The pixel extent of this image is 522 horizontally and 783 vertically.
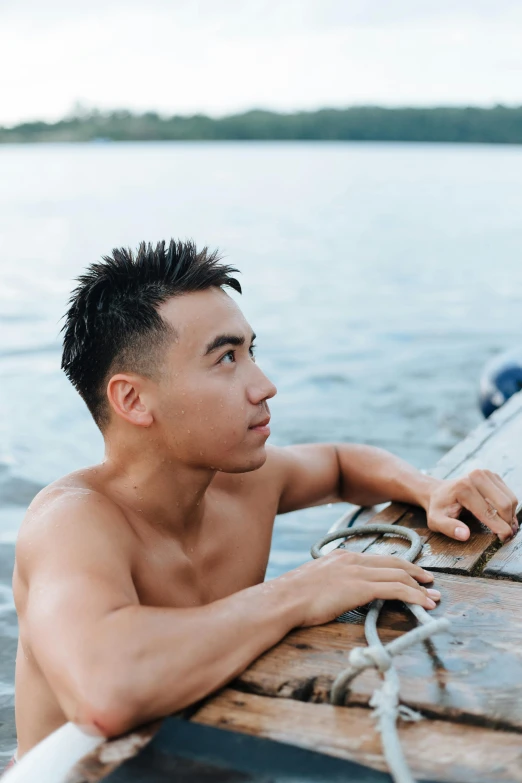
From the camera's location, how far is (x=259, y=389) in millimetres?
2357

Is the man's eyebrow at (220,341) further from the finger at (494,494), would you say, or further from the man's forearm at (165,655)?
the finger at (494,494)

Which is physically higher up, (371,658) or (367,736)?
(371,658)

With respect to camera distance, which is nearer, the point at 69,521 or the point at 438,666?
the point at 438,666

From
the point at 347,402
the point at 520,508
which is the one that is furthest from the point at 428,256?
the point at 520,508

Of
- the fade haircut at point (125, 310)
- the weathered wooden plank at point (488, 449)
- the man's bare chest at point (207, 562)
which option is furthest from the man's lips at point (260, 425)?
the weathered wooden plank at point (488, 449)

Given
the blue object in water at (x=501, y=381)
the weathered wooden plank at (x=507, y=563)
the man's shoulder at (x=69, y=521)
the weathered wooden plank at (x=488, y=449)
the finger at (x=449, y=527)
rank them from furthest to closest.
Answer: the blue object in water at (x=501, y=381)
the weathered wooden plank at (x=488, y=449)
the finger at (x=449, y=527)
the weathered wooden plank at (x=507, y=563)
the man's shoulder at (x=69, y=521)

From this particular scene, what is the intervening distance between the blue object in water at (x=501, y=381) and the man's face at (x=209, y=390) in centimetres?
477

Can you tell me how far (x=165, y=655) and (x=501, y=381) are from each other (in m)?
5.44

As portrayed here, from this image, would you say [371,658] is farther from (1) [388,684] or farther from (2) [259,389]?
(2) [259,389]

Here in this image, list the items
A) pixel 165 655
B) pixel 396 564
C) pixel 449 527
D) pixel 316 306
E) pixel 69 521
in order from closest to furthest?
pixel 165 655, pixel 69 521, pixel 396 564, pixel 449 527, pixel 316 306

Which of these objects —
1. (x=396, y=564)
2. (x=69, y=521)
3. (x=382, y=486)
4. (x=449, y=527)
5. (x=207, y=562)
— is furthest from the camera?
(x=382, y=486)

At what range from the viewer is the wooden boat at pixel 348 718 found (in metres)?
1.60

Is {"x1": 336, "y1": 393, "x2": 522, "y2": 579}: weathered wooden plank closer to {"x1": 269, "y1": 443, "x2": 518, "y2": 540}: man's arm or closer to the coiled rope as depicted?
{"x1": 269, "y1": 443, "x2": 518, "y2": 540}: man's arm

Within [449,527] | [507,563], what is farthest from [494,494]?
[507,563]
